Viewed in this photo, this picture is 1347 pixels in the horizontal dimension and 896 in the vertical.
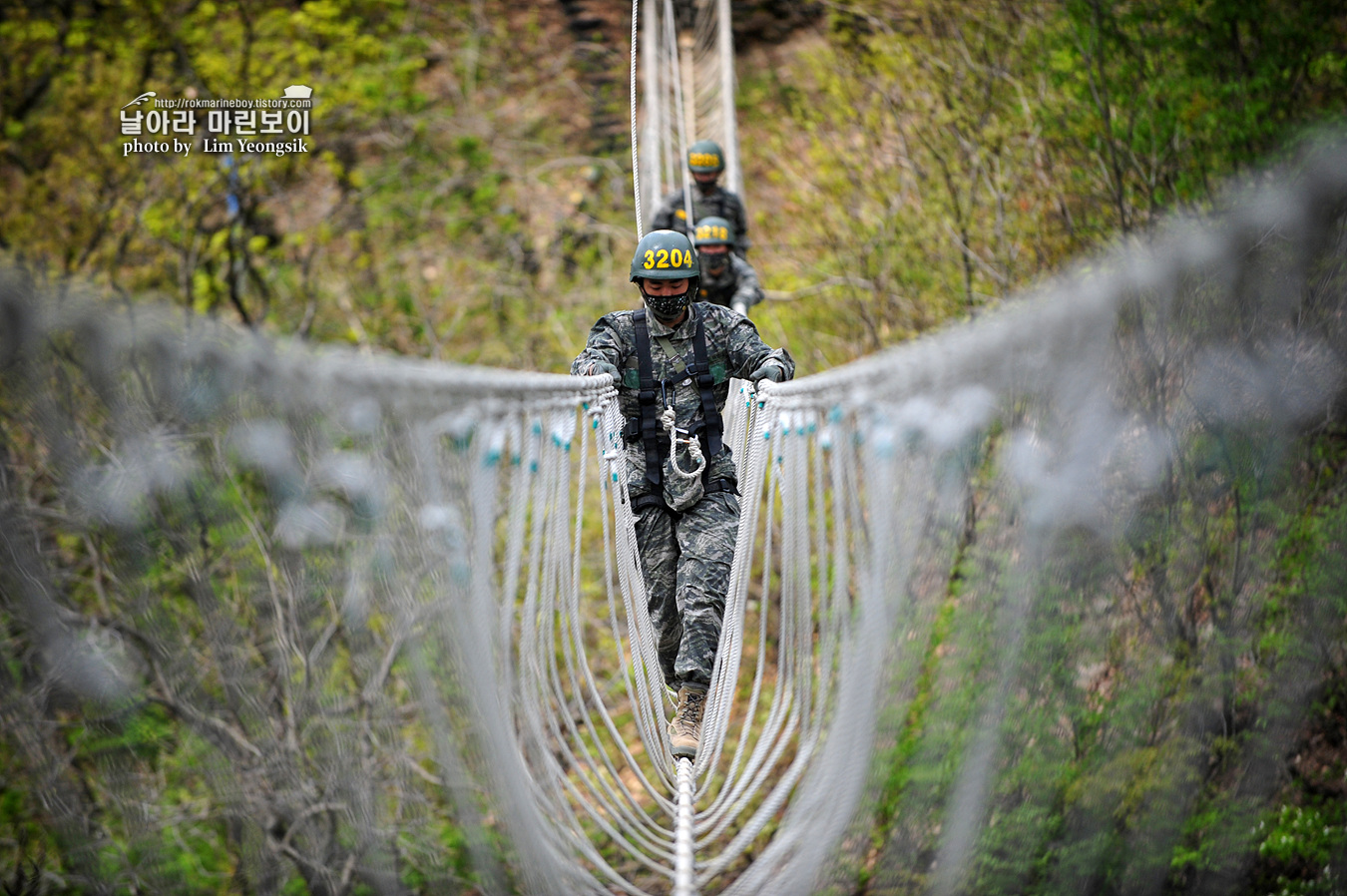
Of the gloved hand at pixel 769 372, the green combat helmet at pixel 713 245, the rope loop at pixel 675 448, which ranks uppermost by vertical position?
the green combat helmet at pixel 713 245

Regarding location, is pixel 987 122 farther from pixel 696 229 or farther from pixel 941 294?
pixel 696 229

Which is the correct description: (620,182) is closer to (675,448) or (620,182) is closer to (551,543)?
(675,448)

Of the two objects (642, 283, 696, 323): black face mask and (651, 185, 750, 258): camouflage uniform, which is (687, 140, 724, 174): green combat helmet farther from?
(642, 283, 696, 323): black face mask

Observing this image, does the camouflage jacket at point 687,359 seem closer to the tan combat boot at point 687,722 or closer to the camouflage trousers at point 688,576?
the camouflage trousers at point 688,576

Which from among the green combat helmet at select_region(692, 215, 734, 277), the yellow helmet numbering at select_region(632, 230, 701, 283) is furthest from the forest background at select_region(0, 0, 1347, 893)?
the green combat helmet at select_region(692, 215, 734, 277)

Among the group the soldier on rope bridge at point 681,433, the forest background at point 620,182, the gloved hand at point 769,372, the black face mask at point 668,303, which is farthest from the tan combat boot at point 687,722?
the forest background at point 620,182

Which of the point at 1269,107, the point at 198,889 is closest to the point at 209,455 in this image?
the point at 198,889

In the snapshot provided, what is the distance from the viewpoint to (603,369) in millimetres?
2973

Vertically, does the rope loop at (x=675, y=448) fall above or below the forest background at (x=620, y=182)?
below

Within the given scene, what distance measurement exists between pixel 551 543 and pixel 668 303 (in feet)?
2.86

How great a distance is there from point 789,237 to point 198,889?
601 centimetres

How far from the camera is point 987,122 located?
22.1 ft

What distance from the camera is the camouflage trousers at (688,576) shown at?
3.03 meters

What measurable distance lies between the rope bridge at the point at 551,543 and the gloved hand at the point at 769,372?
11 cm
